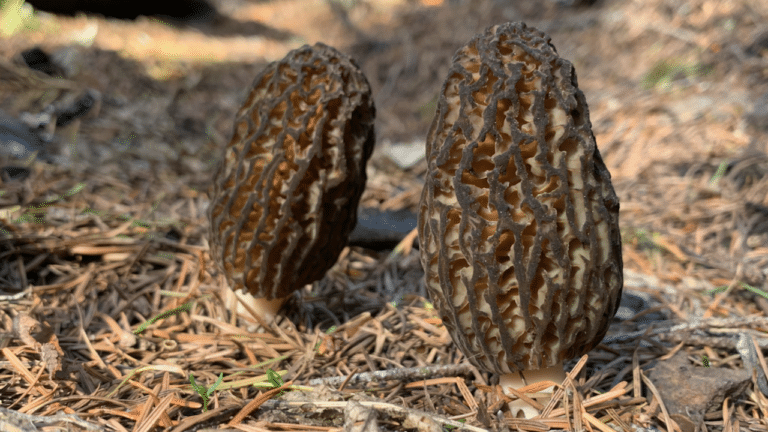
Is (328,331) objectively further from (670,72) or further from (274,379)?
(670,72)

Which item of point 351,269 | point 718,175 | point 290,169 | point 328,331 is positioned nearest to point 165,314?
point 328,331

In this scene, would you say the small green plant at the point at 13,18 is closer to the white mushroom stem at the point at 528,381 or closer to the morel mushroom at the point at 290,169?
the morel mushroom at the point at 290,169

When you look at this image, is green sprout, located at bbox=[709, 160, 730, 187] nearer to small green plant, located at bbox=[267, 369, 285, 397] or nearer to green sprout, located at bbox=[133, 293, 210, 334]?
small green plant, located at bbox=[267, 369, 285, 397]

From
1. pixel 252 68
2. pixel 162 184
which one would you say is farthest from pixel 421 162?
pixel 252 68

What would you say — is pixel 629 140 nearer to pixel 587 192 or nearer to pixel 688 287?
pixel 688 287

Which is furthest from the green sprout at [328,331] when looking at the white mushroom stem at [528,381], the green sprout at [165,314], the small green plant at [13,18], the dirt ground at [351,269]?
the small green plant at [13,18]
